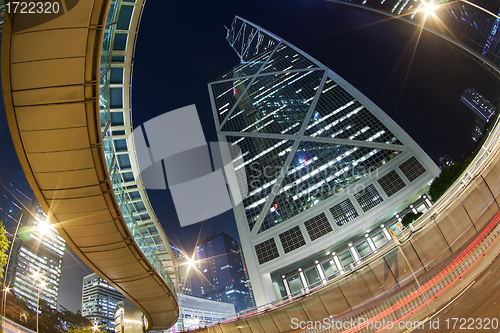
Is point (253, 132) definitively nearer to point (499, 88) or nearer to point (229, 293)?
point (499, 88)

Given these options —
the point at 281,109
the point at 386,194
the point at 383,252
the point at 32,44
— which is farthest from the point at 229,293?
the point at 32,44

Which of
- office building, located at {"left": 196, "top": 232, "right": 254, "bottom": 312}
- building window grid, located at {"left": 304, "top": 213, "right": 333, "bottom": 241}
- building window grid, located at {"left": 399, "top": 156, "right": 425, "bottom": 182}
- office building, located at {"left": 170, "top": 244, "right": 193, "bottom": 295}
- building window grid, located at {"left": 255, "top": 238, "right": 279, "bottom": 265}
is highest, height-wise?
building window grid, located at {"left": 399, "top": 156, "right": 425, "bottom": 182}

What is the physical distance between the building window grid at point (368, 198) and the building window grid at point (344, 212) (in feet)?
4.58

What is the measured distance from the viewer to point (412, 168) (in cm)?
3634

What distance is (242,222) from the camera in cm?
4597

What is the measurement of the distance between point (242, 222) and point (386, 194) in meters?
24.2

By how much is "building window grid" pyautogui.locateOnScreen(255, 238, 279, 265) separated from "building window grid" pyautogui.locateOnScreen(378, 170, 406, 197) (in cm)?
1860

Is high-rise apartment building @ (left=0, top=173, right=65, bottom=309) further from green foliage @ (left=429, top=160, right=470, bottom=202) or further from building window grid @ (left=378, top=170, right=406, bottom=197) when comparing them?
green foliage @ (left=429, top=160, right=470, bottom=202)

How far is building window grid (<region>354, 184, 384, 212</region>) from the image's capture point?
35844mm

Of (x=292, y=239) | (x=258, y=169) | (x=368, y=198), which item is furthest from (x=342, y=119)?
(x=292, y=239)

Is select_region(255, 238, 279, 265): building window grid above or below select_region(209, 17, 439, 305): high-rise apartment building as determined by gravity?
below

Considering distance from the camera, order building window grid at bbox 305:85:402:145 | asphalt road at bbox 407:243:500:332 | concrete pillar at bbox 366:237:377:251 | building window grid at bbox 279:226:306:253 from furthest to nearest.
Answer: building window grid at bbox 305:85:402:145 → building window grid at bbox 279:226:306:253 → concrete pillar at bbox 366:237:377:251 → asphalt road at bbox 407:243:500:332

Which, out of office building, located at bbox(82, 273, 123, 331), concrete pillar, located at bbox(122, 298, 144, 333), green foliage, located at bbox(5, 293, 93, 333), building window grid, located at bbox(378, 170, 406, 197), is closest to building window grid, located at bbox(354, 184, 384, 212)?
building window grid, located at bbox(378, 170, 406, 197)

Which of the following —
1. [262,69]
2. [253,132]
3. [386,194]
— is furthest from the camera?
[262,69]
